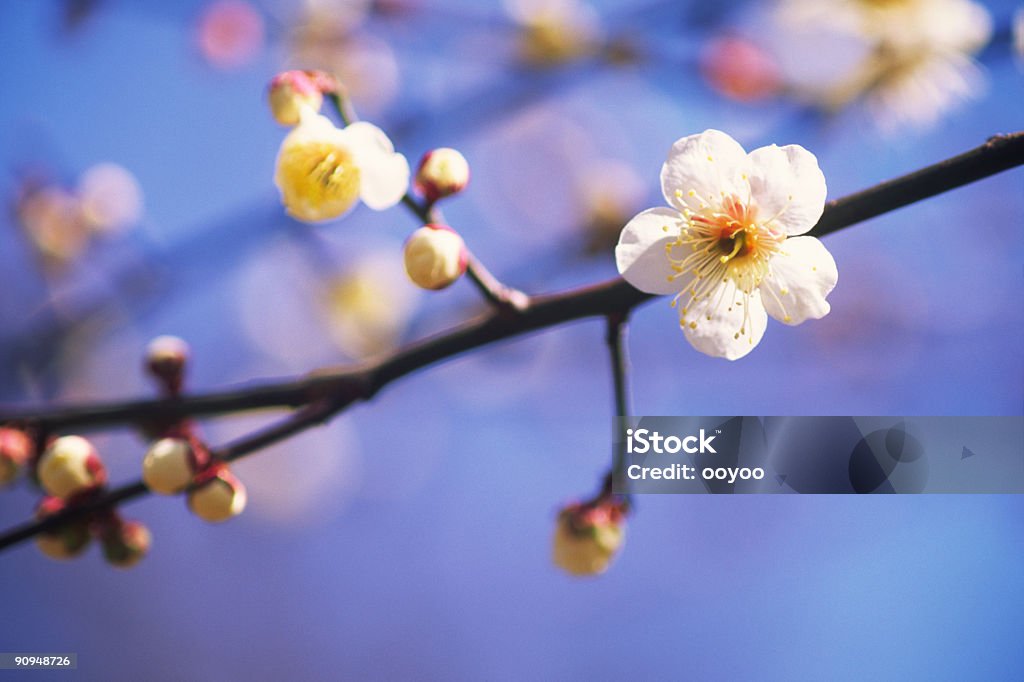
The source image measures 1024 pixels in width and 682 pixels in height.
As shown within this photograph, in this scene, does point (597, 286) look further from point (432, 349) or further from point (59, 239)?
point (59, 239)

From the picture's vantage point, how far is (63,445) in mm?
682

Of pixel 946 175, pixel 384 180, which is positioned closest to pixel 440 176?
pixel 384 180

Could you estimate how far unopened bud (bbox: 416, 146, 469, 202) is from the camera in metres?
0.61

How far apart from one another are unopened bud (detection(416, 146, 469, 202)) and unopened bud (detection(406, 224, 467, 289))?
0.05 meters

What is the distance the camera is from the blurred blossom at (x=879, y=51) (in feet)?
4.94

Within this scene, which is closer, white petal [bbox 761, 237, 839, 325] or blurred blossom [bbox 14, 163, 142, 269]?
white petal [bbox 761, 237, 839, 325]

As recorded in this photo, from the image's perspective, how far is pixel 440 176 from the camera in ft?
2.01

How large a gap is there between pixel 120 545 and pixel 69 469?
4.5 inches

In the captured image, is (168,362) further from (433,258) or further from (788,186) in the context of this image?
(788,186)

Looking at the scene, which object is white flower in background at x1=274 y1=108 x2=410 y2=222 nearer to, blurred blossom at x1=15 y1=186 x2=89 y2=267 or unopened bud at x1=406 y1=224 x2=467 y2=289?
unopened bud at x1=406 y1=224 x2=467 y2=289

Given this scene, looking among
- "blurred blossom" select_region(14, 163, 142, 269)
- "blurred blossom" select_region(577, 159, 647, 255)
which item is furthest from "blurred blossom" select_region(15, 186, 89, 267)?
"blurred blossom" select_region(577, 159, 647, 255)

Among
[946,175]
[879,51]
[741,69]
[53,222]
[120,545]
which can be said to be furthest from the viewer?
[53,222]

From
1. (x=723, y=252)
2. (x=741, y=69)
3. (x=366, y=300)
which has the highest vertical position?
(x=741, y=69)

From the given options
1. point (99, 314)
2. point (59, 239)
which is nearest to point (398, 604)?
point (99, 314)
